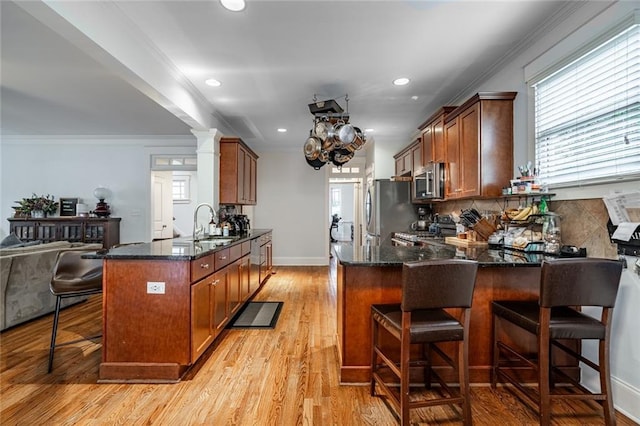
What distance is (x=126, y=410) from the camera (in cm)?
190

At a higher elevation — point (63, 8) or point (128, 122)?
point (128, 122)

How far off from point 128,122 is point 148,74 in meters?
3.15

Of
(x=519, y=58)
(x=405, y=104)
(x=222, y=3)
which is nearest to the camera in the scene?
(x=222, y=3)

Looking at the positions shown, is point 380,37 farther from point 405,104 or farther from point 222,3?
point 405,104

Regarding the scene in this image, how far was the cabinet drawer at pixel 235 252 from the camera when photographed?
327 centimetres

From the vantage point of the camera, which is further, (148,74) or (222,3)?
(148,74)

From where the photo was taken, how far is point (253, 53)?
287 centimetres

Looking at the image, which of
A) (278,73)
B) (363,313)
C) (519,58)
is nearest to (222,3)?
(278,73)

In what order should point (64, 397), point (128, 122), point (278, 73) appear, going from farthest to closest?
point (128, 122)
point (278, 73)
point (64, 397)

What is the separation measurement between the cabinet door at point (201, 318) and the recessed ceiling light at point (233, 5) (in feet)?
6.62

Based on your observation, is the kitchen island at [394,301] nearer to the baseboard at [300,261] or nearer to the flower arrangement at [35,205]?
the baseboard at [300,261]

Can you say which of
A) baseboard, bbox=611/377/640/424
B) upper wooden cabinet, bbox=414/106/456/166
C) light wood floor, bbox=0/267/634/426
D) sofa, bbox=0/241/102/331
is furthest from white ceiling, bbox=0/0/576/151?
baseboard, bbox=611/377/640/424

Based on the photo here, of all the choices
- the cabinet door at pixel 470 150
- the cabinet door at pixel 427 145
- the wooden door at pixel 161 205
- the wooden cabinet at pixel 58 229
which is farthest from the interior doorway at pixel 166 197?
the cabinet door at pixel 470 150

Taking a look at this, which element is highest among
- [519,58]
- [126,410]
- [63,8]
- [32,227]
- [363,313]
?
[519,58]
